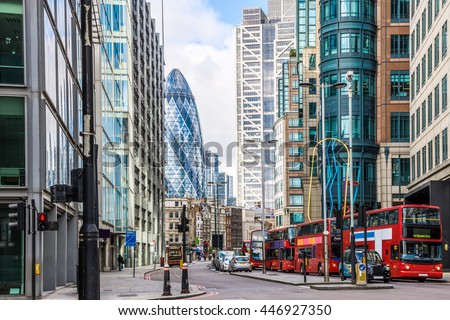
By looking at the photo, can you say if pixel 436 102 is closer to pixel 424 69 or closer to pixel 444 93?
pixel 444 93

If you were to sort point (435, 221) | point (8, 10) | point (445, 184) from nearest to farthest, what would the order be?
point (8, 10) < point (435, 221) < point (445, 184)

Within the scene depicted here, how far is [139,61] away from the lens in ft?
323

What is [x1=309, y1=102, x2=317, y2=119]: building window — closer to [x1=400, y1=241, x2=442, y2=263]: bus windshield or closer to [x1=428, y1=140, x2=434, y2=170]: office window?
[x1=428, y1=140, x2=434, y2=170]: office window

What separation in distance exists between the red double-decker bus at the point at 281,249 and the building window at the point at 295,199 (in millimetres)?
56085

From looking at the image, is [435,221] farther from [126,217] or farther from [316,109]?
[316,109]

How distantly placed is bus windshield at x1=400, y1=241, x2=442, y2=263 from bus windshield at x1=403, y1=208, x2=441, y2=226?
44.8 inches

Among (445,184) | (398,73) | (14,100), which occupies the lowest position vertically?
(445,184)

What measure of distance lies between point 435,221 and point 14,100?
2391cm

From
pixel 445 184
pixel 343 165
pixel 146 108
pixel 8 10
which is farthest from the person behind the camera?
pixel 146 108

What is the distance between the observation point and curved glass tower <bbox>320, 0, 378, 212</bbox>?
7494cm

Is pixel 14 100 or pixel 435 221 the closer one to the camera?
pixel 14 100

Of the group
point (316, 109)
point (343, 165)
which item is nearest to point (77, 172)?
point (343, 165)

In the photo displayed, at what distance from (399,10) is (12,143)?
58828mm

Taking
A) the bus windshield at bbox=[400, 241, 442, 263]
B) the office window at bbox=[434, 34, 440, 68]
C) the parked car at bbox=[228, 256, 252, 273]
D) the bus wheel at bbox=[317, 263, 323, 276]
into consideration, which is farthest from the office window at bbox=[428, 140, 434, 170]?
the bus windshield at bbox=[400, 241, 442, 263]
